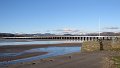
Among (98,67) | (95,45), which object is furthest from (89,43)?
(98,67)

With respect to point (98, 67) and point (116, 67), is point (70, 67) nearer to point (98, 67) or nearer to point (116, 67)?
point (98, 67)

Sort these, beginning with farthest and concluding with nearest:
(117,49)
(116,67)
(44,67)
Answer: (117,49)
(44,67)
(116,67)

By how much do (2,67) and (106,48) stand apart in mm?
16665

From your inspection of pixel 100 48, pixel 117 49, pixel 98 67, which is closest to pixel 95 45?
pixel 100 48

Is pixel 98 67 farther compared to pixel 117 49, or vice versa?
pixel 117 49

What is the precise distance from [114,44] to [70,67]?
1560cm

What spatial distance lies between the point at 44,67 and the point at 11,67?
2207mm

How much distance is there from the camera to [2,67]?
51.3 feet

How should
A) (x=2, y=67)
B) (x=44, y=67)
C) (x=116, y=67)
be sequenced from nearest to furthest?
(x=116, y=67), (x=44, y=67), (x=2, y=67)

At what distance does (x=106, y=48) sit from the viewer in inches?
1162

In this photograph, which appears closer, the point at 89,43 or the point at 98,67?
the point at 98,67

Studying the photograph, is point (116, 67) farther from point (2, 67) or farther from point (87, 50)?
point (87, 50)

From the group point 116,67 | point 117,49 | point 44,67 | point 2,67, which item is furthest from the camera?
point 117,49

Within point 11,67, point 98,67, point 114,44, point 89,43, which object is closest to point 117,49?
point 114,44
